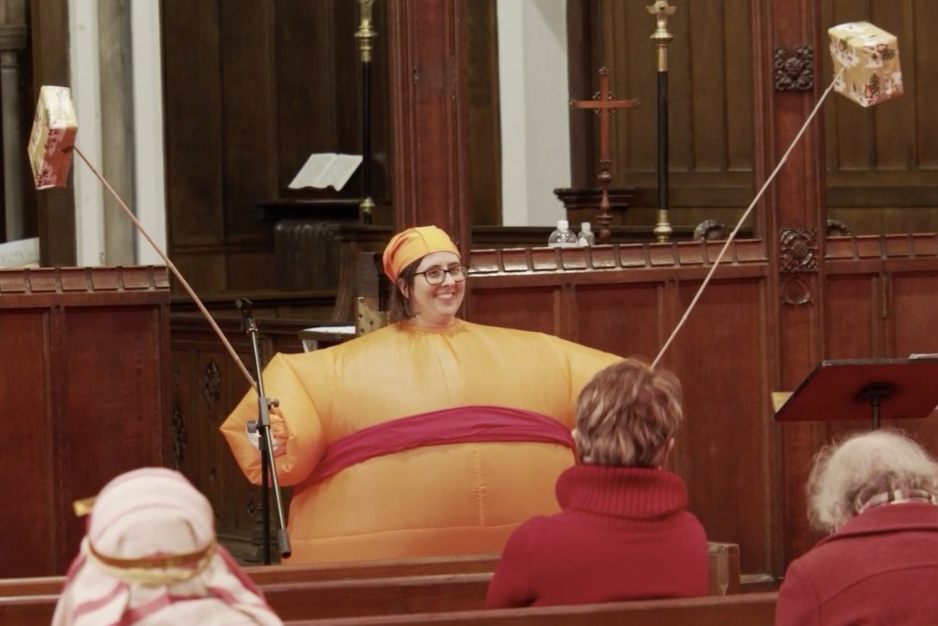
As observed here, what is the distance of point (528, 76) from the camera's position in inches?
399

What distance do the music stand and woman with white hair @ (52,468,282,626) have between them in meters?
2.92

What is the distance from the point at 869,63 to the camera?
235 inches

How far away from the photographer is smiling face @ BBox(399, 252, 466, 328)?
17.5ft

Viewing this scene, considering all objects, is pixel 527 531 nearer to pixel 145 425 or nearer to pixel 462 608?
pixel 462 608

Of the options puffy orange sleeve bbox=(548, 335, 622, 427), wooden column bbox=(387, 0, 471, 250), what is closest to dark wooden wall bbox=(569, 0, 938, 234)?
wooden column bbox=(387, 0, 471, 250)


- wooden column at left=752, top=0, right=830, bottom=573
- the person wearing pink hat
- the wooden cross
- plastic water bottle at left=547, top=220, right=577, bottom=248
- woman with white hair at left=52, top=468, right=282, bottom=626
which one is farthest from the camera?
the wooden cross

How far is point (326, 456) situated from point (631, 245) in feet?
5.59

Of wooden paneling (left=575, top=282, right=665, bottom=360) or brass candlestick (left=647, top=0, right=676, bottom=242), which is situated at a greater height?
brass candlestick (left=647, top=0, right=676, bottom=242)

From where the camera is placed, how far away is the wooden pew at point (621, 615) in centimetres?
344

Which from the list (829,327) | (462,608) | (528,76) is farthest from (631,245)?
(528,76)

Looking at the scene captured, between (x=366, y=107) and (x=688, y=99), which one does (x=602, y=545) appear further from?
(x=366, y=107)

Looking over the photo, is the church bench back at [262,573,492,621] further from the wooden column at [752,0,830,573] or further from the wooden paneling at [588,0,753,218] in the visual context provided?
the wooden paneling at [588,0,753,218]

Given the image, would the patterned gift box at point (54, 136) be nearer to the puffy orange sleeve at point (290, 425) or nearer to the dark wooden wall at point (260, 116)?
the puffy orange sleeve at point (290, 425)

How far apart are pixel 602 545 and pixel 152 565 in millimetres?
1470
